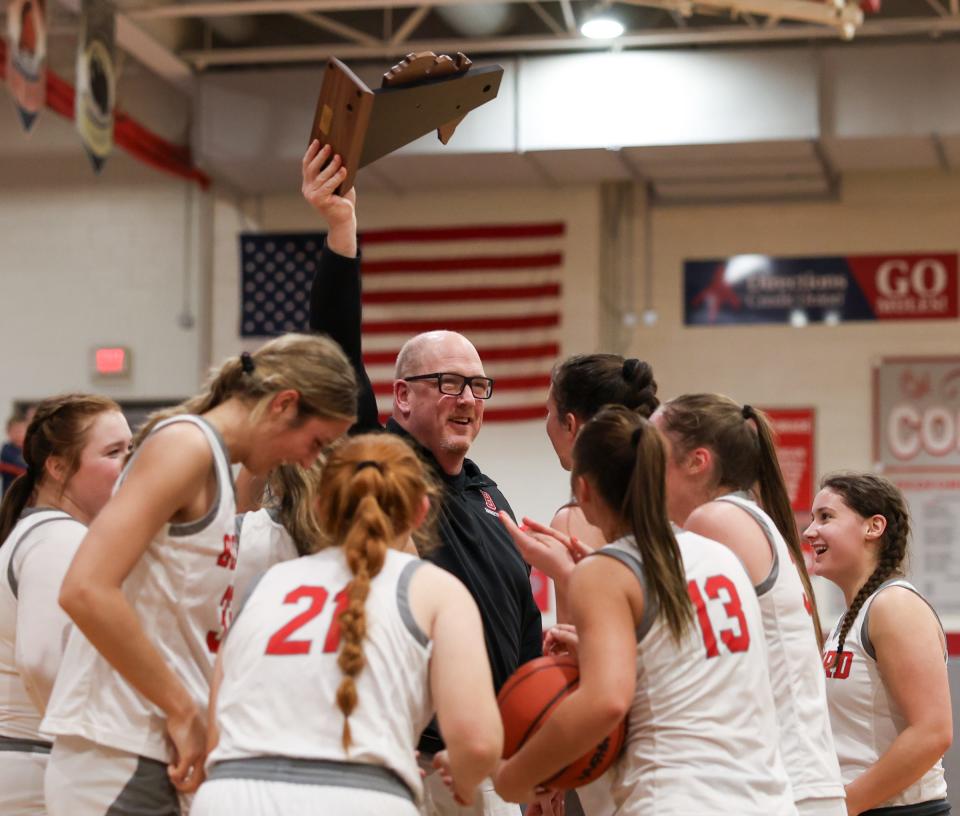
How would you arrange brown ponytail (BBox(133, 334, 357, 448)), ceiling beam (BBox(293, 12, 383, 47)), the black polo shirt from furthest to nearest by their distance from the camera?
ceiling beam (BBox(293, 12, 383, 47)) → the black polo shirt → brown ponytail (BBox(133, 334, 357, 448))

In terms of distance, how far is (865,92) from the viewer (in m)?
10.7

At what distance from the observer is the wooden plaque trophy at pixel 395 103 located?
3.25 metres

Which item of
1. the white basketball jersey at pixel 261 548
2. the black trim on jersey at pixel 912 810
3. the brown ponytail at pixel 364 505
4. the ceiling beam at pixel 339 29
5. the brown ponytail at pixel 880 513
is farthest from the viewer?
the ceiling beam at pixel 339 29

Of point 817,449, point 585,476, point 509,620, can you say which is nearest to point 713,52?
point 817,449

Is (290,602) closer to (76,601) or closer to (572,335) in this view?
(76,601)

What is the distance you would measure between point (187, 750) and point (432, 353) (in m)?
1.71

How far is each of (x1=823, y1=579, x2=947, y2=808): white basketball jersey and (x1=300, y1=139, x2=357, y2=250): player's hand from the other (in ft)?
6.45

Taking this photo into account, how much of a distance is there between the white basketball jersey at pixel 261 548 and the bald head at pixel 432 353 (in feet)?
2.52

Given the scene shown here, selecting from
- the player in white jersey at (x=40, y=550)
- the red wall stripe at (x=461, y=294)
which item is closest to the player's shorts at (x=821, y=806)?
the player in white jersey at (x=40, y=550)

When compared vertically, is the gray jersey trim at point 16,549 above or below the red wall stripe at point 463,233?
below

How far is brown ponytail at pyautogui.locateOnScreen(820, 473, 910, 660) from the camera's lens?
4.29 m

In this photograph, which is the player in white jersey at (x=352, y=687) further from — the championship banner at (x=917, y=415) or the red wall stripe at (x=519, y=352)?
the championship banner at (x=917, y=415)

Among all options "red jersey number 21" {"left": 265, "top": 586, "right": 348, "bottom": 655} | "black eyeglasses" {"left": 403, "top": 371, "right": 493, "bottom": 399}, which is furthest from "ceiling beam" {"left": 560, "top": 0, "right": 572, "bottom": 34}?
"red jersey number 21" {"left": 265, "top": 586, "right": 348, "bottom": 655}

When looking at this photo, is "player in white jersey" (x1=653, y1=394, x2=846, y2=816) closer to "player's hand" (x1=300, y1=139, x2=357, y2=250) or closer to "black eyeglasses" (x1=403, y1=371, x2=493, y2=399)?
"black eyeglasses" (x1=403, y1=371, x2=493, y2=399)
